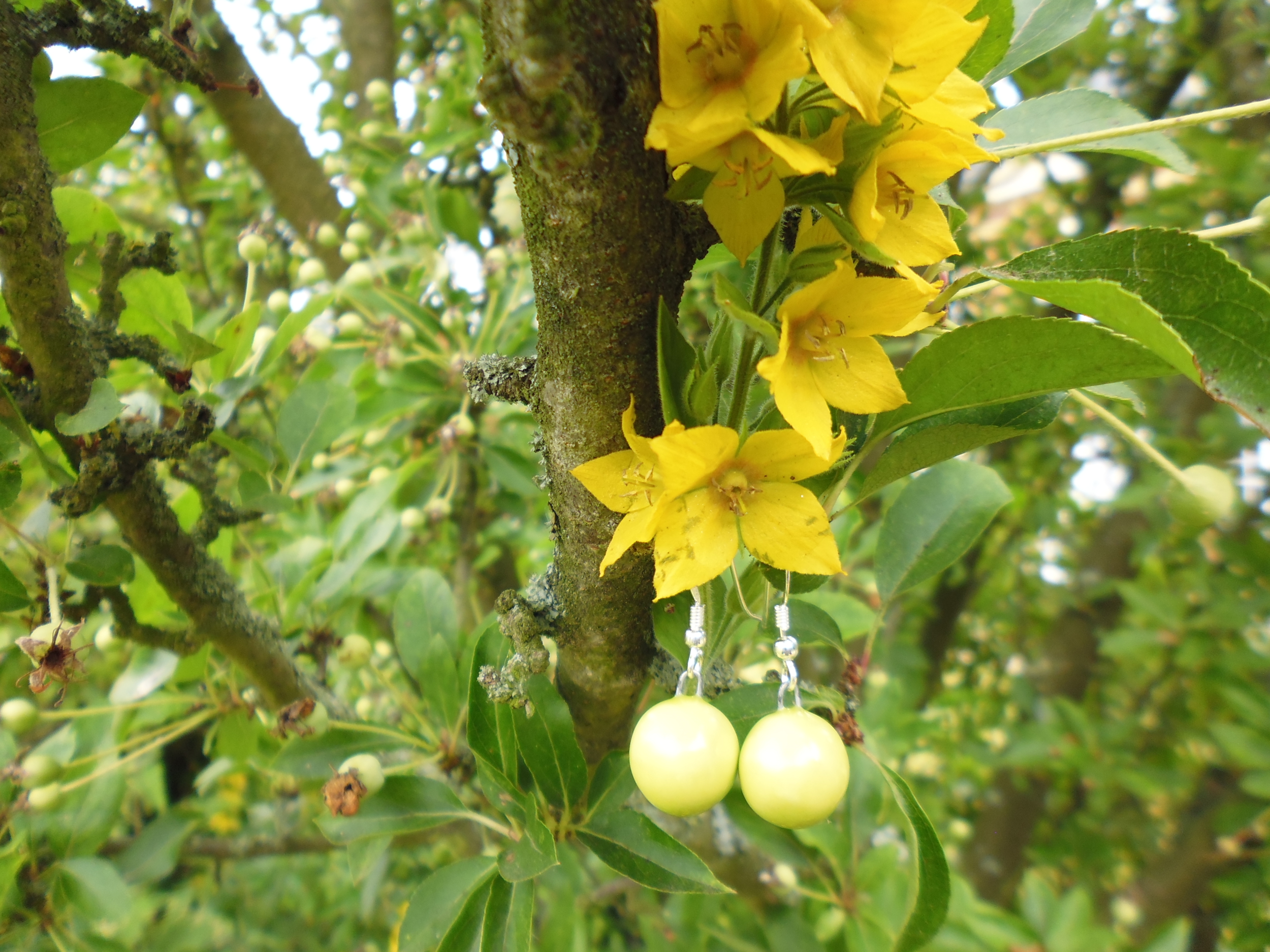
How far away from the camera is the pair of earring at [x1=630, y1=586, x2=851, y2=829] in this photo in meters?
0.56

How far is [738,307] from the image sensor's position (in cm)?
49

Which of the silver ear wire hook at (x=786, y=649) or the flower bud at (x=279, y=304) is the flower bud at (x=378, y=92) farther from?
the silver ear wire hook at (x=786, y=649)

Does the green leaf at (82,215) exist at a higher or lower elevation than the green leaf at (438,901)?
higher

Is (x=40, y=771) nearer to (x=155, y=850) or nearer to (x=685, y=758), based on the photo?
(x=155, y=850)

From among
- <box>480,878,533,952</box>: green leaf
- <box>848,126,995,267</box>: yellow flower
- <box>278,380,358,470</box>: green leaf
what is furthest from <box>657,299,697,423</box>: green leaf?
<box>278,380,358,470</box>: green leaf

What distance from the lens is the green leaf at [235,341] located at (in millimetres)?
1089

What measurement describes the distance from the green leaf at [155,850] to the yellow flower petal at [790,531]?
4.81 feet

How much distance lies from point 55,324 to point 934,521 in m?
1.00

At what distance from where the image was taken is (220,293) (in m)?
2.75

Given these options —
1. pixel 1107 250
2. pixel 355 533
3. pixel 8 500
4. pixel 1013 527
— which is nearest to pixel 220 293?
pixel 355 533

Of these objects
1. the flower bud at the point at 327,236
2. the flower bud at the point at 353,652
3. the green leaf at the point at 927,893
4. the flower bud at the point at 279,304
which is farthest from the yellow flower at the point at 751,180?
the flower bud at the point at 327,236

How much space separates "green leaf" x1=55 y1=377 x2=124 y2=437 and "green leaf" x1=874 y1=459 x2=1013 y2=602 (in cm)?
88

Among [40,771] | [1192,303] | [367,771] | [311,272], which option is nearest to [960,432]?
[1192,303]

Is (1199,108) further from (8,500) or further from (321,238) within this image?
(8,500)
